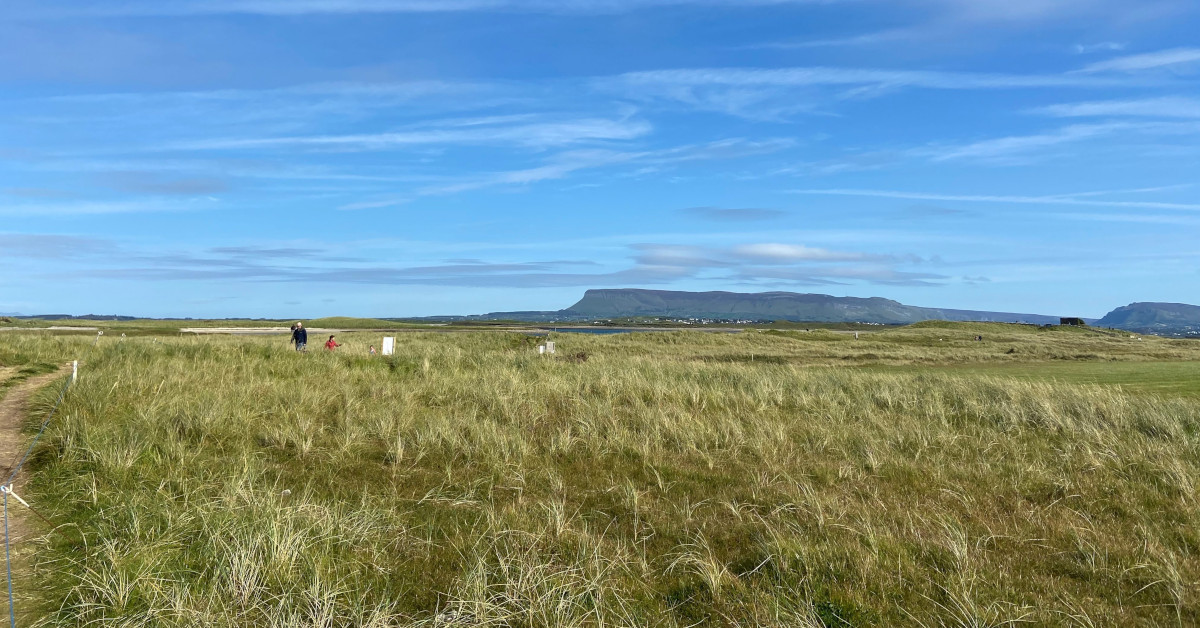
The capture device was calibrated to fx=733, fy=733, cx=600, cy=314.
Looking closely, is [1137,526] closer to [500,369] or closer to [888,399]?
[888,399]

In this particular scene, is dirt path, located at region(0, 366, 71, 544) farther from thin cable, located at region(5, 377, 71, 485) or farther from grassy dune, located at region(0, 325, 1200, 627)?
grassy dune, located at region(0, 325, 1200, 627)

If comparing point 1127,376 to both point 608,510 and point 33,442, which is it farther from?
point 33,442

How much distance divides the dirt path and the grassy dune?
34 cm

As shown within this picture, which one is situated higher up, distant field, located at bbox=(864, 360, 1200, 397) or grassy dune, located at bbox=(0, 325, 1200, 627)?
distant field, located at bbox=(864, 360, 1200, 397)

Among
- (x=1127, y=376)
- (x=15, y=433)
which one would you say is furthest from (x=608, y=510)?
(x=1127, y=376)

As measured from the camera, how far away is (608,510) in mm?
7230

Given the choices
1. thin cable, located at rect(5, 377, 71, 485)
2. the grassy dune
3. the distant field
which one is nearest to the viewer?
the grassy dune

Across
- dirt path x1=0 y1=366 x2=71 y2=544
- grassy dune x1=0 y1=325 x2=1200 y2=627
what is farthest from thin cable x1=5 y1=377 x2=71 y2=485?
grassy dune x1=0 y1=325 x2=1200 y2=627

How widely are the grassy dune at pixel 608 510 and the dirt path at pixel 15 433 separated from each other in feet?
1.12

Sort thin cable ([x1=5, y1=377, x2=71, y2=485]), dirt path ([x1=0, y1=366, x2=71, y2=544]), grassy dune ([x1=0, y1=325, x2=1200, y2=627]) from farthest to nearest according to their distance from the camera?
thin cable ([x1=5, y1=377, x2=71, y2=485]) → dirt path ([x1=0, y1=366, x2=71, y2=544]) → grassy dune ([x1=0, y1=325, x2=1200, y2=627])

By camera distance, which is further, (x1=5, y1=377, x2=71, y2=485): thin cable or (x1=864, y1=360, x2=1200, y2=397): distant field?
(x1=864, y1=360, x2=1200, y2=397): distant field

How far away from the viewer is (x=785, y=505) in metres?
6.95

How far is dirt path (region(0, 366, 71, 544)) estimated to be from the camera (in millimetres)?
6766

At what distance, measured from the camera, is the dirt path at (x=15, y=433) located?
6.77 meters
